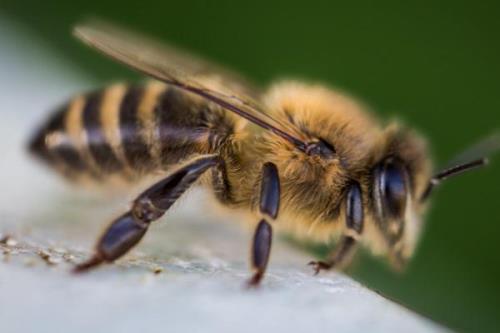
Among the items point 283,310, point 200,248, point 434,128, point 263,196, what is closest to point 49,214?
point 200,248

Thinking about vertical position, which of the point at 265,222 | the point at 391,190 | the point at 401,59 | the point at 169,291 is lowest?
the point at 169,291

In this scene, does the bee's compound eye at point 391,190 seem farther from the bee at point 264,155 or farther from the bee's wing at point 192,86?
the bee's wing at point 192,86

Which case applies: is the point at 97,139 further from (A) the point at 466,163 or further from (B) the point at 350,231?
(A) the point at 466,163

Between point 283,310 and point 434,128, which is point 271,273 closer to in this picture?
point 283,310

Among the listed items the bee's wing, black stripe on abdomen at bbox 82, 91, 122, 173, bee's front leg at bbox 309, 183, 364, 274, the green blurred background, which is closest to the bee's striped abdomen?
black stripe on abdomen at bbox 82, 91, 122, 173

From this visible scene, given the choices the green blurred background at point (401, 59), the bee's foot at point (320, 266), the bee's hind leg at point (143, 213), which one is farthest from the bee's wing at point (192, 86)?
the green blurred background at point (401, 59)

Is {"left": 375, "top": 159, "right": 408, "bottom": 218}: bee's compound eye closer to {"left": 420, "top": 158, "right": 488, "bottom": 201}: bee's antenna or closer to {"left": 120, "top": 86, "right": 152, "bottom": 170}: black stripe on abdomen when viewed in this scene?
{"left": 420, "top": 158, "right": 488, "bottom": 201}: bee's antenna

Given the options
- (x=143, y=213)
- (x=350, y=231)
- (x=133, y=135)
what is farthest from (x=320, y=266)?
(x=133, y=135)
